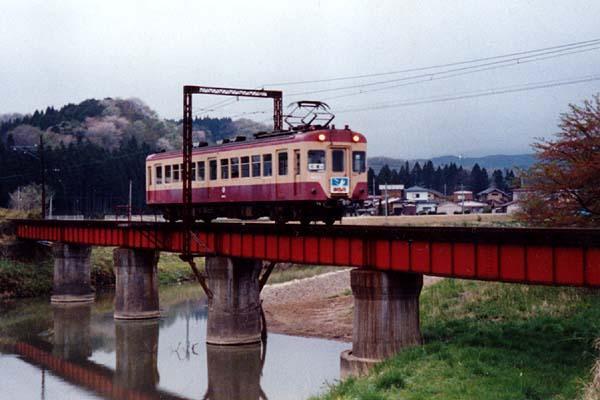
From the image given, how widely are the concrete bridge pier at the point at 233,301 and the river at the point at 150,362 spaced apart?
0.62m

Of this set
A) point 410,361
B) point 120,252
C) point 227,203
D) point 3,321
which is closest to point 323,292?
point 120,252

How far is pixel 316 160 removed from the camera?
32500mm

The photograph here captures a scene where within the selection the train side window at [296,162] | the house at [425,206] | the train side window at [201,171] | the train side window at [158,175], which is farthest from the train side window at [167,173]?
the house at [425,206]

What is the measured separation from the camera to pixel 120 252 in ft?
161

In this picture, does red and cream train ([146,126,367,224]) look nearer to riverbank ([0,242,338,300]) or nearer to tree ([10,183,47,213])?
riverbank ([0,242,338,300])

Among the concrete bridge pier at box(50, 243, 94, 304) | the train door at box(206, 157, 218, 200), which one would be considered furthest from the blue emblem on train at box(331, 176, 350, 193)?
the concrete bridge pier at box(50, 243, 94, 304)

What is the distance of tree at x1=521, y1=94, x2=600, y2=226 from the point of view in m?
34.6

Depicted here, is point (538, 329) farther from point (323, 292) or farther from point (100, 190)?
point (100, 190)

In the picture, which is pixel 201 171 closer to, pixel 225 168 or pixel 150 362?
pixel 225 168

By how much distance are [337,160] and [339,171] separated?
449 millimetres

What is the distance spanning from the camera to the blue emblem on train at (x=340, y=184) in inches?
1284

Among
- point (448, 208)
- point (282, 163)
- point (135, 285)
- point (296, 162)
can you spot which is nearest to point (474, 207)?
point (448, 208)

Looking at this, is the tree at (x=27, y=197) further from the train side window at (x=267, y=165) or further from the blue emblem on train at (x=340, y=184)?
the blue emblem on train at (x=340, y=184)

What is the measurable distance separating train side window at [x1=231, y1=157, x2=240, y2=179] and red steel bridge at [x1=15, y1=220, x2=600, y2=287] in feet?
7.44
